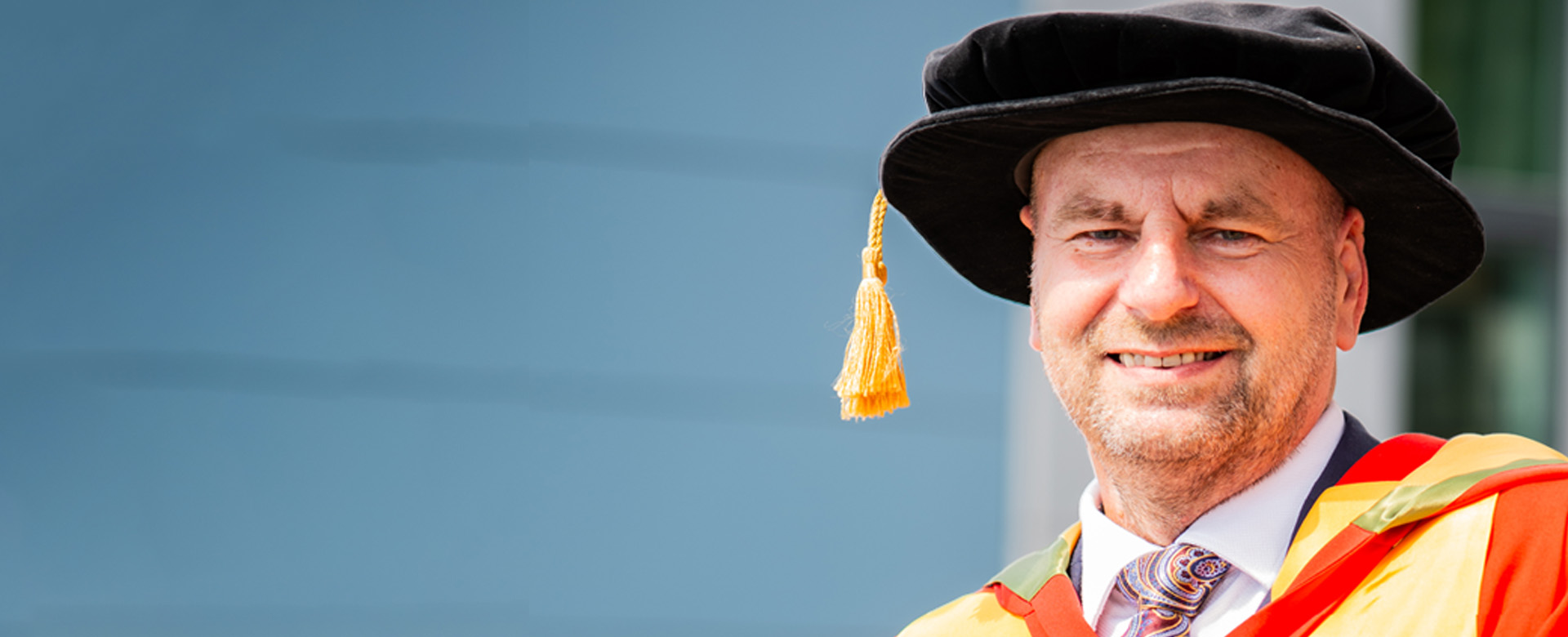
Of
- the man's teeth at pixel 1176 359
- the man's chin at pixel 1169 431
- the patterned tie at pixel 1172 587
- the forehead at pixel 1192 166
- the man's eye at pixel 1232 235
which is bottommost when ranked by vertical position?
the patterned tie at pixel 1172 587

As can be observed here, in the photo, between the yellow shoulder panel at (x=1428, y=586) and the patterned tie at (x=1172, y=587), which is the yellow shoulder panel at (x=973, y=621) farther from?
the yellow shoulder panel at (x=1428, y=586)

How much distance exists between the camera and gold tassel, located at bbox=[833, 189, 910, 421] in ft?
6.63

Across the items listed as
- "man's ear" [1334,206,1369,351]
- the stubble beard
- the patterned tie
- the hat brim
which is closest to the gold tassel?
the hat brim

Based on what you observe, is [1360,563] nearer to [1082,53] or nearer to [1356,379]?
[1082,53]

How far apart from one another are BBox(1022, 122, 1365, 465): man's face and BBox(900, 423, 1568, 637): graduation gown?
6.1 inches

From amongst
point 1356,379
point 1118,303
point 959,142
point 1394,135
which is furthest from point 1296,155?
point 1356,379

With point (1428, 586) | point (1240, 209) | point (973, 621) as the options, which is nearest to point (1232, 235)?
point (1240, 209)

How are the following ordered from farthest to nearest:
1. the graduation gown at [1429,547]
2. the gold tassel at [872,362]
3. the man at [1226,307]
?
1. the gold tassel at [872,362]
2. the man at [1226,307]
3. the graduation gown at [1429,547]

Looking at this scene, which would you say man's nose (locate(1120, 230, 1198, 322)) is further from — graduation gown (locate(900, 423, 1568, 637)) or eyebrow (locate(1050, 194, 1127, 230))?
graduation gown (locate(900, 423, 1568, 637))

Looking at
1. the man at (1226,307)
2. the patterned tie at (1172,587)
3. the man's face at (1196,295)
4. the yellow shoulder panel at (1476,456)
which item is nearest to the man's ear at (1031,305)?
the man at (1226,307)

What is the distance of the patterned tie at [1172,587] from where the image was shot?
1627 millimetres

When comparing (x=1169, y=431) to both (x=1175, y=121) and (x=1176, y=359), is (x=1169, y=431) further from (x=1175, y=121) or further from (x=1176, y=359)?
(x=1175, y=121)

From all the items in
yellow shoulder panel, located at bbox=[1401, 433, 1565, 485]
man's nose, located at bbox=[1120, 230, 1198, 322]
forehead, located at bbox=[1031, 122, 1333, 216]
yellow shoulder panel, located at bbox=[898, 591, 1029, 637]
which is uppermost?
forehead, located at bbox=[1031, 122, 1333, 216]

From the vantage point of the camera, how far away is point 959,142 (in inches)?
73.6
